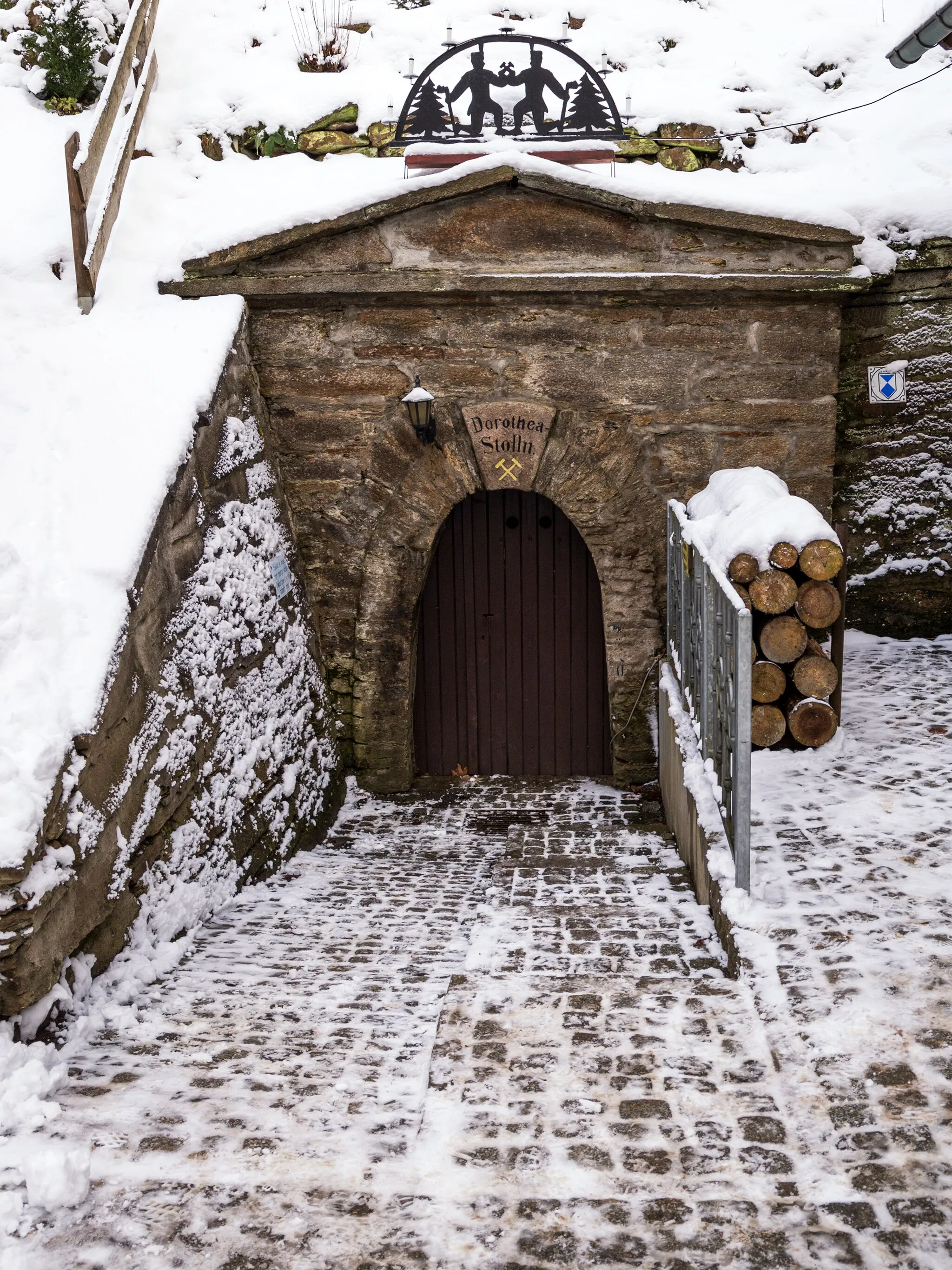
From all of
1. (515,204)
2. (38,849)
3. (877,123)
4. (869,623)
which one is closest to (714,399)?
(515,204)

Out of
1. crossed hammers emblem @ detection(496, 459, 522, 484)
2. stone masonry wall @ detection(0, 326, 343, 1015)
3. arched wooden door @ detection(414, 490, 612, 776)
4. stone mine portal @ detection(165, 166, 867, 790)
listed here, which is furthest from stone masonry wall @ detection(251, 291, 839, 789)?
arched wooden door @ detection(414, 490, 612, 776)

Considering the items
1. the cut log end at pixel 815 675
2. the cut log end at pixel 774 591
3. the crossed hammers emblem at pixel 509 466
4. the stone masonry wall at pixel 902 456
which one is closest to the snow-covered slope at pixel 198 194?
the stone masonry wall at pixel 902 456

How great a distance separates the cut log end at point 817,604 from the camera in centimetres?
475

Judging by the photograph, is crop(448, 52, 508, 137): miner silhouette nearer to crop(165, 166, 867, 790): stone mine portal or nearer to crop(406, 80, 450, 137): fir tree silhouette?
crop(406, 80, 450, 137): fir tree silhouette

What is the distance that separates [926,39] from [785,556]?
3.09 m

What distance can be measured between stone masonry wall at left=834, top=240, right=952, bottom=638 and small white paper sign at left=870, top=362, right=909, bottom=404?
0.05m

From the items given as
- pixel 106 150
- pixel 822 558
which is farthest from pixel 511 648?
pixel 106 150

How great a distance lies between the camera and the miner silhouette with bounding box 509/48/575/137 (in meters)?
6.16

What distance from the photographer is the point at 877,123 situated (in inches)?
284

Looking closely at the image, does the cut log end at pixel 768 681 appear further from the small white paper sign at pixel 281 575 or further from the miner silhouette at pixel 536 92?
the miner silhouette at pixel 536 92

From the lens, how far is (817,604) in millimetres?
4750

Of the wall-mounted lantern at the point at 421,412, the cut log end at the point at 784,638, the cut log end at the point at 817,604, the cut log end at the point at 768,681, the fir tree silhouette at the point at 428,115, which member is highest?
the fir tree silhouette at the point at 428,115

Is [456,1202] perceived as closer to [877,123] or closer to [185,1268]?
[185,1268]

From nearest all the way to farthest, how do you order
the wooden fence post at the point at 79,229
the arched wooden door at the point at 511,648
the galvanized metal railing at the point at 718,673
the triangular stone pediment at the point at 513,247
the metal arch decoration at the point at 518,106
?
the galvanized metal railing at the point at 718,673
the wooden fence post at the point at 79,229
the triangular stone pediment at the point at 513,247
the metal arch decoration at the point at 518,106
the arched wooden door at the point at 511,648
